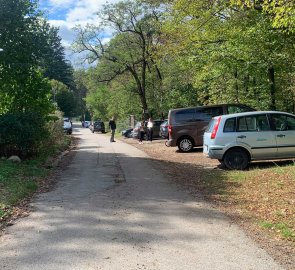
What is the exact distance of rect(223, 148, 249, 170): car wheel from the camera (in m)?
12.7

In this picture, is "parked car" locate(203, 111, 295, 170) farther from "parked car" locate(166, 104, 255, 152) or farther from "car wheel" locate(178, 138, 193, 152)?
"car wheel" locate(178, 138, 193, 152)

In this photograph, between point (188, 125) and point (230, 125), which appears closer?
point (230, 125)

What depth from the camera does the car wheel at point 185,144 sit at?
1955 cm

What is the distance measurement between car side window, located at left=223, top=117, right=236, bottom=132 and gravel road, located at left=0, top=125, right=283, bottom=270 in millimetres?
3891

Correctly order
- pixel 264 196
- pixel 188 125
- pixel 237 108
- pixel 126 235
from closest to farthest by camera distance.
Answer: pixel 126 235, pixel 264 196, pixel 237 108, pixel 188 125

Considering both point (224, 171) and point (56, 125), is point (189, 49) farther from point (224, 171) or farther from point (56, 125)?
point (224, 171)

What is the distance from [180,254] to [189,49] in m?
16.4

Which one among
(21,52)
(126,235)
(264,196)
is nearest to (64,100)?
(21,52)

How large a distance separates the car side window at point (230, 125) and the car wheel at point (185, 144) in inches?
272

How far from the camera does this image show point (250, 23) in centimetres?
1677

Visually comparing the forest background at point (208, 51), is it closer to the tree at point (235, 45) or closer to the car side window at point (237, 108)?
the tree at point (235, 45)

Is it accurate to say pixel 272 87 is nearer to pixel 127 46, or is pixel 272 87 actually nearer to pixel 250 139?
pixel 250 139

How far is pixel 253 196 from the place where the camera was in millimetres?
8695

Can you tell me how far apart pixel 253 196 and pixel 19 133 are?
8.05 metres
